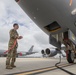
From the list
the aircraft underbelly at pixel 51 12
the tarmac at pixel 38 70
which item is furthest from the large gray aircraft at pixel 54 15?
the tarmac at pixel 38 70

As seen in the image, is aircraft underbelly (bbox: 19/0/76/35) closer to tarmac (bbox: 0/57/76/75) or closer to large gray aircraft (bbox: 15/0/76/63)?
large gray aircraft (bbox: 15/0/76/63)

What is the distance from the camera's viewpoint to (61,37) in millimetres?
8812

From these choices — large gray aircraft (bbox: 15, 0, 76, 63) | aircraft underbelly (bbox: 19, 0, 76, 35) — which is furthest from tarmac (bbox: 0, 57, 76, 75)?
aircraft underbelly (bbox: 19, 0, 76, 35)

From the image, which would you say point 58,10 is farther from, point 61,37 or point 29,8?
point 61,37

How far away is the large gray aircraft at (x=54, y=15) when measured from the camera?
6348 mm

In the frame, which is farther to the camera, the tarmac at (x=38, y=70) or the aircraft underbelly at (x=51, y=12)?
the aircraft underbelly at (x=51, y=12)

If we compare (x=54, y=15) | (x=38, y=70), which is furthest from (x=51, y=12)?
(x=38, y=70)

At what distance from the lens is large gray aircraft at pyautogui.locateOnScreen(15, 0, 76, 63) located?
635 centimetres

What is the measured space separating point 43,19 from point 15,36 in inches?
74.5

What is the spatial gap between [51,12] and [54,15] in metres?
0.24

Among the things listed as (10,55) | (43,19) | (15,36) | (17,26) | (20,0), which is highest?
(20,0)

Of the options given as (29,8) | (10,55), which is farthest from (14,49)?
(29,8)

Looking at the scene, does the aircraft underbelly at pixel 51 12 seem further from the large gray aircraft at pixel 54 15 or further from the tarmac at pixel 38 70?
the tarmac at pixel 38 70

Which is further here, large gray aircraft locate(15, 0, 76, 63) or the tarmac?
large gray aircraft locate(15, 0, 76, 63)
